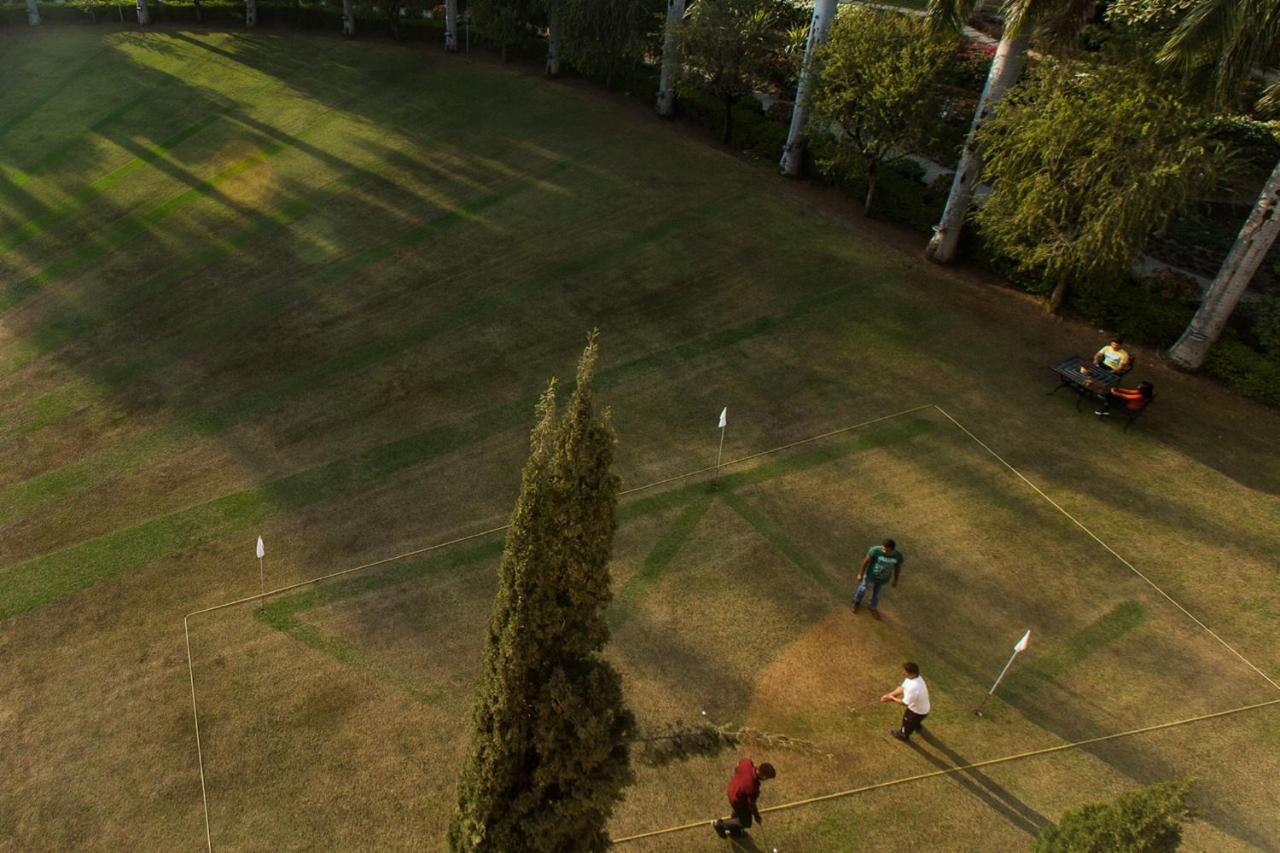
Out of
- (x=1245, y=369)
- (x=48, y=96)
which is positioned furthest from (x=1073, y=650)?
(x=48, y=96)

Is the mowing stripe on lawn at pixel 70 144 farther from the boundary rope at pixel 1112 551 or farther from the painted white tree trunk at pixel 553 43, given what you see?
the boundary rope at pixel 1112 551

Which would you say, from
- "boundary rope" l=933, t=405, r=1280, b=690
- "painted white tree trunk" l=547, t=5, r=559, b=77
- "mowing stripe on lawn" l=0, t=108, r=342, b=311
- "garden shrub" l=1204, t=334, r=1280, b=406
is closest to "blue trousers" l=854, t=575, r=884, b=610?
"boundary rope" l=933, t=405, r=1280, b=690

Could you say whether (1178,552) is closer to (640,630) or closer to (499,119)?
(640,630)

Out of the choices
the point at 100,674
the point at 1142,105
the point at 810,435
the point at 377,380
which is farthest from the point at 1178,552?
the point at 100,674

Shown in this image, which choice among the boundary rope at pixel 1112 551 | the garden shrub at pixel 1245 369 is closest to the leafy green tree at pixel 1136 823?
the boundary rope at pixel 1112 551

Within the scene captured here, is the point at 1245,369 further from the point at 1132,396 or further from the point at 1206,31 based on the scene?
the point at 1206,31

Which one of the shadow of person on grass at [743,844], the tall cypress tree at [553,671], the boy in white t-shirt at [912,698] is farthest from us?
the boy in white t-shirt at [912,698]

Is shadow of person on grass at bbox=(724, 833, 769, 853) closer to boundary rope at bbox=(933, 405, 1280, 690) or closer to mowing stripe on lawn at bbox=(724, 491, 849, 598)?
mowing stripe on lawn at bbox=(724, 491, 849, 598)
